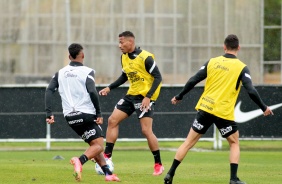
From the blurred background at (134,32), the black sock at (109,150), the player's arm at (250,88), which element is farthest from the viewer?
the blurred background at (134,32)

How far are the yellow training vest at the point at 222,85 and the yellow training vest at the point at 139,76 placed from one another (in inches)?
101

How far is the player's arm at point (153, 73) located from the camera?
1486 centimetres

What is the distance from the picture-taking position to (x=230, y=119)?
12.8 m

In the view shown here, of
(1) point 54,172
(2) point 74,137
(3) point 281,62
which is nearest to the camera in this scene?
(1) point 54,172

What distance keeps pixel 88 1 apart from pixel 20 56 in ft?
9.03

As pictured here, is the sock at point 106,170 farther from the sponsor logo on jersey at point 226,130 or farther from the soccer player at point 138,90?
the sponsor logo on jersey at point 226,130

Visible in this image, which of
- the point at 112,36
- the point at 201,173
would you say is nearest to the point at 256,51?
the point at 112,36

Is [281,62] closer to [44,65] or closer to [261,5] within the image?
[261,5]

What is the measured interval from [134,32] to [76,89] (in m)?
16.1

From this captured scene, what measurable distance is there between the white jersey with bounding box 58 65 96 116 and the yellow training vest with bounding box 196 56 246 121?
1.69m

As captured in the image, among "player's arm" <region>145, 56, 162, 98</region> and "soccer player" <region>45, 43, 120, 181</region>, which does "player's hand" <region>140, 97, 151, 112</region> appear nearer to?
"player's arm" <region>145, 56, 162, 98</region>

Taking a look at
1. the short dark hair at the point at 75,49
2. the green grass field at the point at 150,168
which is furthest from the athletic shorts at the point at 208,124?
the short dark hair at the point at 75,49

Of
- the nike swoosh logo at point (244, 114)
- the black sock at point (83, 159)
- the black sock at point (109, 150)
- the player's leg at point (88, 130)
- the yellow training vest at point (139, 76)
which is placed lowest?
the nike swoosh logo at point (244, 114)

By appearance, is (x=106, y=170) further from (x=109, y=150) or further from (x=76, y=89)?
(x=109, y=150)
